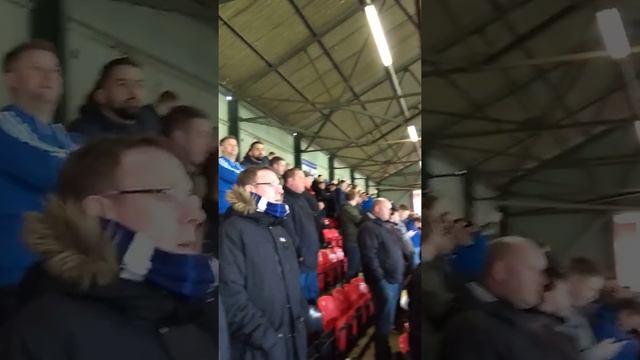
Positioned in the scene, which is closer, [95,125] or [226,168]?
[95,125]

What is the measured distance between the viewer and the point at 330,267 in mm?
1824

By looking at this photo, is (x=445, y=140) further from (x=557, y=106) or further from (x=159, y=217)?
(x=159, y=217)

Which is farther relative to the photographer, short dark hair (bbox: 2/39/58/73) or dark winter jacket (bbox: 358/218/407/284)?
dark winter jacket (bbox: 358/218/407/284)

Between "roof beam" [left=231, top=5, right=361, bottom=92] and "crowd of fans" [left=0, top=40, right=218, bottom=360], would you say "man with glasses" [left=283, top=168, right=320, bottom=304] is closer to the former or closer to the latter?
"roof beam" [left=231, top=5, right=361, bottom=92]

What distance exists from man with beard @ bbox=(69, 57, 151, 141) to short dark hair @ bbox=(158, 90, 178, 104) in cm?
4

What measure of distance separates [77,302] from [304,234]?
0.75 metres

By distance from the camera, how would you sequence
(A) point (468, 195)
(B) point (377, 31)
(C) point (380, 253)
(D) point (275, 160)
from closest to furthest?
(A) point (468, 195) < (B) point (377, 31) < (D) point (275, 160) < (C) point (380, 253)

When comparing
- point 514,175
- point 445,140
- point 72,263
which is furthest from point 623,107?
point 72,263

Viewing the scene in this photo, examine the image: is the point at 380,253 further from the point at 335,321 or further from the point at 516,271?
the point at 516,271

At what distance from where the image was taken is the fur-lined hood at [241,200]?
5.36 ft

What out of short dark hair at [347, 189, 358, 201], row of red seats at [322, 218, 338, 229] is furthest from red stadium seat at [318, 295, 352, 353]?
short dark hair at [347, 189, 358, 201]

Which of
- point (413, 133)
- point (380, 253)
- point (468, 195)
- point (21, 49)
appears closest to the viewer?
point (21, 49)

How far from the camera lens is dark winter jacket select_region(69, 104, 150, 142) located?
4.08 feet

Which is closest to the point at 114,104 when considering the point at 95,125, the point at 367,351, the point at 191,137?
the point at 95,125
